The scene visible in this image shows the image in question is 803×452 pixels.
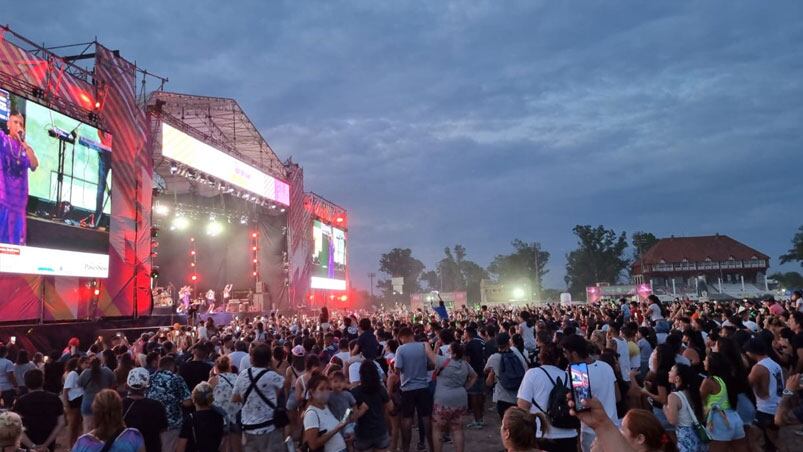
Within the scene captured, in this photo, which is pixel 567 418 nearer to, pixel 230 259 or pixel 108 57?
pixel 108 57

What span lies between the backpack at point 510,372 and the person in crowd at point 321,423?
9.93 feet

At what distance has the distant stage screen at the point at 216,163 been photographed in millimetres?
22078

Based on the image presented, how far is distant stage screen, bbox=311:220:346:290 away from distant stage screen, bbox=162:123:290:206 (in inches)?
265

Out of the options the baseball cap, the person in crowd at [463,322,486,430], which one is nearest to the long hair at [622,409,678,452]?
the baseball cap

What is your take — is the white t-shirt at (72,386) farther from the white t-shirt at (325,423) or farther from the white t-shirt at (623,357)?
the white t-shirt at (623,357)

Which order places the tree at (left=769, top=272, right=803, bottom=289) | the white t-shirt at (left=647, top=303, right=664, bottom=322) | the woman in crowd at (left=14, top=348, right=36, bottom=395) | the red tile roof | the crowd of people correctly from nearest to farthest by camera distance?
1. the crowd of people
2. the woman in crowd at (left=14, top=348, right=36, bottom=395)
3. the white t-shirt at (left=647, top=303, right=664, bottom=322)
4. the red tile roof
5. the tree at (left=769, top=272, right=803, bottom=289)

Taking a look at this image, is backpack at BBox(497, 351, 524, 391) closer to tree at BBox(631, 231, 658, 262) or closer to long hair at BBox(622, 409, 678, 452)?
long hair at BBox(622, 409, 678, 452)

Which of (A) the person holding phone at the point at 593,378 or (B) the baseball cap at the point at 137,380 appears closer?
(A) the person holding phone at the point at 593,378

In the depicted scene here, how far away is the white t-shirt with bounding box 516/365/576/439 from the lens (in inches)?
183

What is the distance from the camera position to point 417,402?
7.37 metres

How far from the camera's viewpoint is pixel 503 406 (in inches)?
295

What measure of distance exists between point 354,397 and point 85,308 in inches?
643

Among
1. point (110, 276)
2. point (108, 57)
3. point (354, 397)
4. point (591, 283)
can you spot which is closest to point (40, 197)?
point (110, 276)

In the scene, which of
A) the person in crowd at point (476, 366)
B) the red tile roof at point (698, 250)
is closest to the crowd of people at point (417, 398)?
the person in crowd at point (476, 366)
